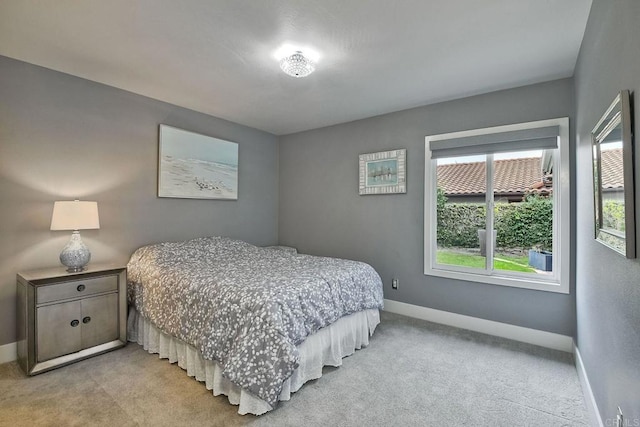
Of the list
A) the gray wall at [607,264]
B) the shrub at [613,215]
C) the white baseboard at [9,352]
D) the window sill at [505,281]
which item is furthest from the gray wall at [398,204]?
the white baseboard at [9,352]

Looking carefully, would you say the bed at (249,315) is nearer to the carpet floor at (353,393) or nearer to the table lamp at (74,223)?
the carpet floor at (353,393)

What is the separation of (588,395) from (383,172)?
2.73m

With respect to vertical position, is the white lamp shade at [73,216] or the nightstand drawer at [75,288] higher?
the white lamp shade at [73,216]

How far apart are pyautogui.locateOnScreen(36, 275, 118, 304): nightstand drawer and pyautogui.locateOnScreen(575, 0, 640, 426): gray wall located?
342cm

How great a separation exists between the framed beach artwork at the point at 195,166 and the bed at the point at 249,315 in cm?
77

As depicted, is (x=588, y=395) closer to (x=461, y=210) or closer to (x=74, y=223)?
(x=461, y=210)

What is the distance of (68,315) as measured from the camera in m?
2.44

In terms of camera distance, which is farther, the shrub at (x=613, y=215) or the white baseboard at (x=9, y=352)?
the white baseboard at (x=9, y=352)

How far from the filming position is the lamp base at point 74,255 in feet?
8.26

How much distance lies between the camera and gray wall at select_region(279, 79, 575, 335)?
2887 mm

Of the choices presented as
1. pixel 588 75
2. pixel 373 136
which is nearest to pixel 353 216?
pixel 373 136

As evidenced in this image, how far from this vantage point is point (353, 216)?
4.13 metres

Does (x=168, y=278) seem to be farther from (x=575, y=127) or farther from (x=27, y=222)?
(x=575, y=127)

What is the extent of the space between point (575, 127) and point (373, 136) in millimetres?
2054
